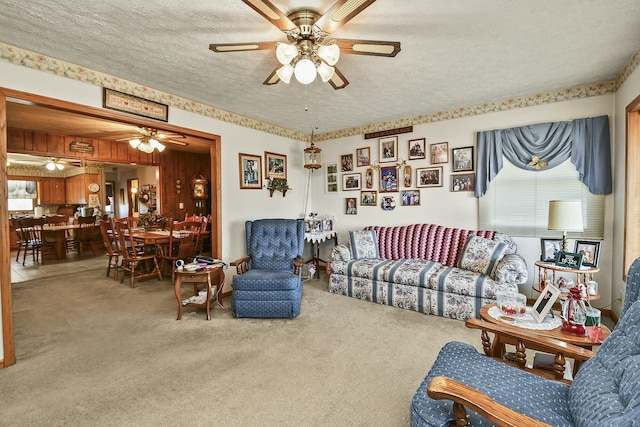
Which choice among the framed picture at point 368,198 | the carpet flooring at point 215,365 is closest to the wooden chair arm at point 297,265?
the carpet flooring at point 215,365

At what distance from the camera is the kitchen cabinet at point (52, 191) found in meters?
9.38

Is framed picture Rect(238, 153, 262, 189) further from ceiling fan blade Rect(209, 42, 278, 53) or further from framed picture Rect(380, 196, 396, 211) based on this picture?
ceiling fan blade Rect(209, 42, 278, 53)

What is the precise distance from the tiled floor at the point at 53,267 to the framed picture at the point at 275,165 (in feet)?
12.2

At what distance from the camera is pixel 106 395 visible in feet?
6.52

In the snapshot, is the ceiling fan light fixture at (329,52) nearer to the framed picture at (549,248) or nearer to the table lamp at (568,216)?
the table lamp at (568,216)

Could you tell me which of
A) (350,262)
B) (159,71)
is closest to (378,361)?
(350,262)

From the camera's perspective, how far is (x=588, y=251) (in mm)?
3092

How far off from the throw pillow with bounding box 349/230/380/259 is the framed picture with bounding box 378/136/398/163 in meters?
1.30

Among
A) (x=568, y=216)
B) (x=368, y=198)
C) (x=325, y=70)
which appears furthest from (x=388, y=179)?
(x=325, y=70)

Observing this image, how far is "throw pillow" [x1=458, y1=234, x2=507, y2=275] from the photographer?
339 centimetres

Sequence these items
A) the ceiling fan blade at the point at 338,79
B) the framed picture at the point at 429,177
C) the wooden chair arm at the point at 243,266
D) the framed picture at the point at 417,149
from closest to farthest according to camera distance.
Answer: the ceiling fan blade at the point at 338,79, the wooden chair arm at the point at 243,266, the framed picture at the point at 429,177, the framed picture at the point at 417,149

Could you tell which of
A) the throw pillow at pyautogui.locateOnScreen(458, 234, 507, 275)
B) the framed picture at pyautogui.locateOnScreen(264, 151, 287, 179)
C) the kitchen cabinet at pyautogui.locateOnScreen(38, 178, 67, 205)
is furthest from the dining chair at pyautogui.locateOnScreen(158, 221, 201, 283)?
the kitchen cabinet at pyautogui.locateOnScreen(38, 178, 67, 205)

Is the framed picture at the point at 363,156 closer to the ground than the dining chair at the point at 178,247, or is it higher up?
higher up

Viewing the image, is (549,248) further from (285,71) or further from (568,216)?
(285,71)
